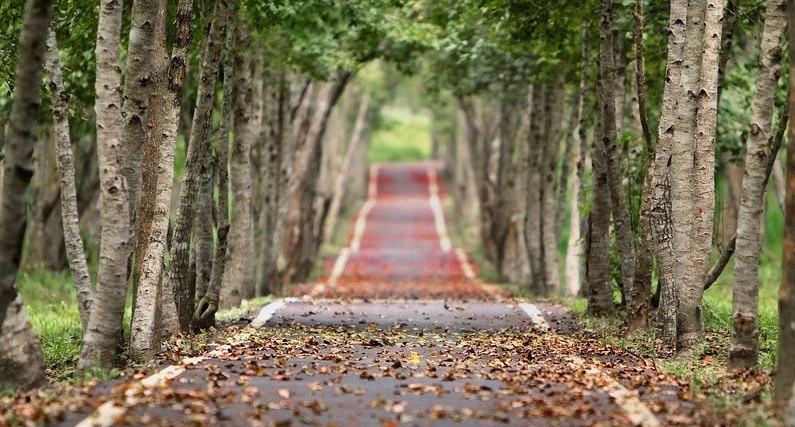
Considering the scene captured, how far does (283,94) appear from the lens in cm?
2814

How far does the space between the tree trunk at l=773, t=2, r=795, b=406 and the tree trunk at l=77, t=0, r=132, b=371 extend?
6.08m

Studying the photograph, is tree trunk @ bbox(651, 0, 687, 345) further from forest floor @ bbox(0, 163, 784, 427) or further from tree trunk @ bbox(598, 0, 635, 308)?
tree trunk @ bbox(598, 0, 635, 308)

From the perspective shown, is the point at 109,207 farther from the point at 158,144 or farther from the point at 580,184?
the point at 580,184

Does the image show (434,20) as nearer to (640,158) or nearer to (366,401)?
(640,158)

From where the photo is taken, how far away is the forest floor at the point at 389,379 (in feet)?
33.1

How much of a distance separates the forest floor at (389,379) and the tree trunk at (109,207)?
0.47m

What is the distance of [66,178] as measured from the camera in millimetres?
14234

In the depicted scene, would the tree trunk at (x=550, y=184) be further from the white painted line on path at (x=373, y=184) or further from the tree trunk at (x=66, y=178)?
the white painted line on path at (x=373, y=184)

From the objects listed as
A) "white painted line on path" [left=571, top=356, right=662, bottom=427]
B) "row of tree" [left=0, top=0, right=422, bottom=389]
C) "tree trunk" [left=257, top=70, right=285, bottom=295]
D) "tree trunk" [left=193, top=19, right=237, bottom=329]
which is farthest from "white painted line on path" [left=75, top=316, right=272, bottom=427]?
"tree trunk" [left=257, top=70, right=285, bottom=295]

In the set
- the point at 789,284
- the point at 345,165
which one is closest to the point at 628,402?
the point at 789,284

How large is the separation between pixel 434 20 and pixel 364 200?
180 ft

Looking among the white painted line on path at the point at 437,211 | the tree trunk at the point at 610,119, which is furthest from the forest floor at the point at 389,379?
the white painted line on path at the point at 437,211

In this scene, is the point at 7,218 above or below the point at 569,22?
below

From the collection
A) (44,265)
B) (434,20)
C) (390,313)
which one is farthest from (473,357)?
(44,265)
